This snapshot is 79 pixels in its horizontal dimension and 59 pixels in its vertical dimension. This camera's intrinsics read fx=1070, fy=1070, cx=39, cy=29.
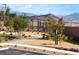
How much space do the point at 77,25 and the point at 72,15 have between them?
208mm

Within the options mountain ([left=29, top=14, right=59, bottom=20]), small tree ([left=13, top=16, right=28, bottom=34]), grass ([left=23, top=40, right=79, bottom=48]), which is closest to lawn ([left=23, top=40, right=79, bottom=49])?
grass ([left=23, top=40, right=79, bottom=48])

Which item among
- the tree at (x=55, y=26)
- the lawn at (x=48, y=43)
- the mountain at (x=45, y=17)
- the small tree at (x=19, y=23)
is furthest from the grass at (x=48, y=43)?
the mountain at (x=45, y=17)

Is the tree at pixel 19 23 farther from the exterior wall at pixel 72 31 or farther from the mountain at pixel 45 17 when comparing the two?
the exterior wall at pixel 72 31

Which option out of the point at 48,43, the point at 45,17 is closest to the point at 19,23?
the point at 45,17

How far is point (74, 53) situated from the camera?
19.9 m

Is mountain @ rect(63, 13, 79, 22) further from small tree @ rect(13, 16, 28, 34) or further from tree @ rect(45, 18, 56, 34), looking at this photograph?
small tree @ rect(13, 16, 28, 34)

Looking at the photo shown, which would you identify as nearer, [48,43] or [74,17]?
[74,17]

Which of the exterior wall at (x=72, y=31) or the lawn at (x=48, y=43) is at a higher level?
the exterior wall at (x=72, y=31)

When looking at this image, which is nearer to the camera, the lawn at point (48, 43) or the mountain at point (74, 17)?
the mountain at point (74, 17)

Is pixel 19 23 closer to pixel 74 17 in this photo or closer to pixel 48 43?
pixel 48 43

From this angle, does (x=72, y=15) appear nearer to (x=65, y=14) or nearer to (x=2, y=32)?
(x=65, y=14)

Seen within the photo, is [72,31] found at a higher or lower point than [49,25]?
lower

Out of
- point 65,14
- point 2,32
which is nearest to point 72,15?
point 65,14

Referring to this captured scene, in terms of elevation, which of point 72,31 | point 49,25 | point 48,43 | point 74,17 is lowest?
point 48,43
